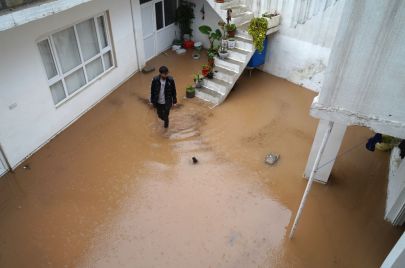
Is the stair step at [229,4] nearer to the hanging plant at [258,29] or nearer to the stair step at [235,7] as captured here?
the stair step at [235,7]

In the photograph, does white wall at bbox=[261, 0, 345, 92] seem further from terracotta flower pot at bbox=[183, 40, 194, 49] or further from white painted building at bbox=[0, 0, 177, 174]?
white painted building at bbox=[0, 0, 177, 174]

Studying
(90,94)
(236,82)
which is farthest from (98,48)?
(236,82)

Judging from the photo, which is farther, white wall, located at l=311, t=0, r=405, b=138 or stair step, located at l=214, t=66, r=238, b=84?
stair step, located at l=214, t=66, r=238, b=84

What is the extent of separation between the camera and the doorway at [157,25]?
1031cm

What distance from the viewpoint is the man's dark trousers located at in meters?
7.37

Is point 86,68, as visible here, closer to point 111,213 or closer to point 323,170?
point 111,213

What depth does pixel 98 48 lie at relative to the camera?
27.6 feet

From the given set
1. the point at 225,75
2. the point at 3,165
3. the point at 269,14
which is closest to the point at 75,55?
the point at 3,165

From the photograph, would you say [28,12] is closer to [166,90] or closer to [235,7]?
[166,90]

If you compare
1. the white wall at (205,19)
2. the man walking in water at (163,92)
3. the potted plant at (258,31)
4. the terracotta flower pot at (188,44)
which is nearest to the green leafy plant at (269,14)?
the potted plant at (258,31)

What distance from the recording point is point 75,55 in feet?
25.0

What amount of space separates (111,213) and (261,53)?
21.9 ft

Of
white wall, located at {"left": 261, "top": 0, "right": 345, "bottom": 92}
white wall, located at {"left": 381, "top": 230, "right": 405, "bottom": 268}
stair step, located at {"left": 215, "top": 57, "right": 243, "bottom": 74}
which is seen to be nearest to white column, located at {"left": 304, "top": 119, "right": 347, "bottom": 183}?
white wall, located at {"left": 381, "top": 230, "right": 405, "bottom": 268}

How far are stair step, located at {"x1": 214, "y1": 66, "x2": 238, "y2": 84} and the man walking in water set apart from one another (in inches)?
88.9
